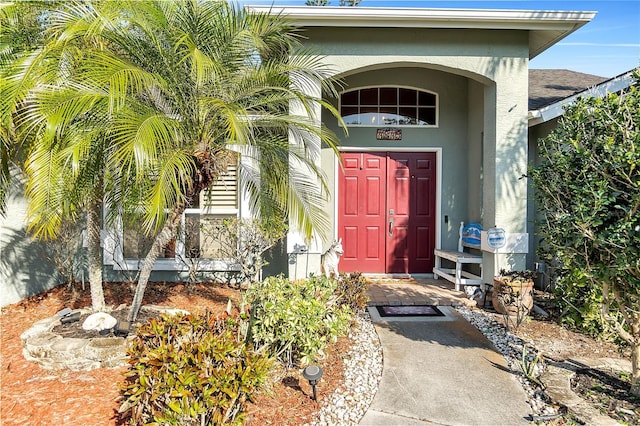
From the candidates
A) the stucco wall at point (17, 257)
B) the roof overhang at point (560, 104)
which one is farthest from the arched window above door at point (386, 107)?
the stucco wall at point (17, 257)

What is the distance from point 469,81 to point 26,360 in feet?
26.1

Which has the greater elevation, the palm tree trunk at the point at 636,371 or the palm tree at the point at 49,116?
the palm tree at the point at 49,116

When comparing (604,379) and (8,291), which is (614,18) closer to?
(604,379)

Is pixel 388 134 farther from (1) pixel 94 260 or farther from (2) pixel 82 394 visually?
(2) pixel 82 394

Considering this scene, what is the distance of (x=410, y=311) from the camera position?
5.33 meters

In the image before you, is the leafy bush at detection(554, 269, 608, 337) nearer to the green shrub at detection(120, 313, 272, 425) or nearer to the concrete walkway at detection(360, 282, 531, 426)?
the concrete walkway at detection(360, 282, 531, 426)

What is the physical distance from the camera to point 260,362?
8.69ft

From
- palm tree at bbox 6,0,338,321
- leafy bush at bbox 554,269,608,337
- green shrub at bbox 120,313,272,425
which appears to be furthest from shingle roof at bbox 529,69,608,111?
green shrub at bbox 120,313,272,425

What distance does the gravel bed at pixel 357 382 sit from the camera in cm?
291

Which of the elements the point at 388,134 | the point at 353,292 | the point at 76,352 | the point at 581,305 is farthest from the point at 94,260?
the point at 581,305

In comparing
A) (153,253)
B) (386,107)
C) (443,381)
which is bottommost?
(443,381)

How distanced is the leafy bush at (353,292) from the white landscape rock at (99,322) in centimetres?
254

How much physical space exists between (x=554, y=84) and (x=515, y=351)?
6.60 meters

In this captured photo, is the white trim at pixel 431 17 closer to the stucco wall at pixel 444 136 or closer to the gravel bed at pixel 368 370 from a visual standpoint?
the stucco wall at pixel 444 136
